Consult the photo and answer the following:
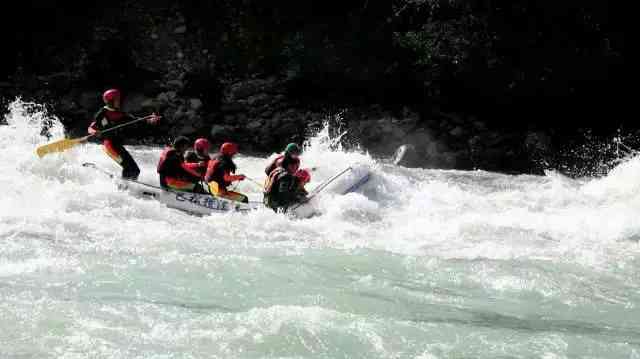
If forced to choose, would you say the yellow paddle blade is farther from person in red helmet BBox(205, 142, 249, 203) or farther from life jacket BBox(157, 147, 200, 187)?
person in red helmet BBox(205, 142, 249, 203)

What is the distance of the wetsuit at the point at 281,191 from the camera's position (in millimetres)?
10039

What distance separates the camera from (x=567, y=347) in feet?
18.5

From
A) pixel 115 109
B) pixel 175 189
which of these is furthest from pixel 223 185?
pixel 115 109

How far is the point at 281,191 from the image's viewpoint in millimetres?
10055

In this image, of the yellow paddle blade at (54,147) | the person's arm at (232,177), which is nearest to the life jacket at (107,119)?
the yellow paddle blade at (54,147)

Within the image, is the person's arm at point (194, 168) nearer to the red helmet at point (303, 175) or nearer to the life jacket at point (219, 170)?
the life jacket at point (219, 170)

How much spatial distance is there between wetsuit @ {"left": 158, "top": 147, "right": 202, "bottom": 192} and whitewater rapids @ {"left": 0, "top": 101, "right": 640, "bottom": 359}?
0.48 metres

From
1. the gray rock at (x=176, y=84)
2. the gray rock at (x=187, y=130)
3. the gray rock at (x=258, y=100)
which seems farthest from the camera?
the gray rock at (x=176, y=84)

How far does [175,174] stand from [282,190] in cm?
150

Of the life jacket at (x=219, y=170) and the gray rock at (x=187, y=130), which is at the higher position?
the gray rock at (x=187, y=130)

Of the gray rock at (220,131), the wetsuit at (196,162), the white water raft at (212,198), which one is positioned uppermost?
the gray rock at (220,131)

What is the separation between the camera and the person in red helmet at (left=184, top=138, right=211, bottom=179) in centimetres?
1083

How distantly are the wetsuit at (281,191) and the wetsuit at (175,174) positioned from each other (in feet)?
3.53

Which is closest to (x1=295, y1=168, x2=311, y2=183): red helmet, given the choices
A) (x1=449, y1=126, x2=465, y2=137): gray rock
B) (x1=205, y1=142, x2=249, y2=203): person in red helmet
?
(x1=205, y1=142, x2=249, y2=203): person in red helmet
